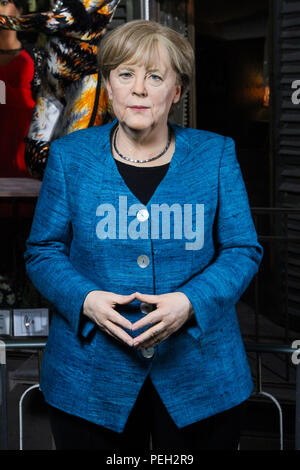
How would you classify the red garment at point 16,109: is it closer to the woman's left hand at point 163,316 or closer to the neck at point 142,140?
the neck at point 142,140

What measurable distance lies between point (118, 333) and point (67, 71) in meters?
1.06

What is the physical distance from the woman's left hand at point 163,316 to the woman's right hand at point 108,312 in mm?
19

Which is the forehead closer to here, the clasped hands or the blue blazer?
the blue blazer

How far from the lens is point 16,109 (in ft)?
8.78

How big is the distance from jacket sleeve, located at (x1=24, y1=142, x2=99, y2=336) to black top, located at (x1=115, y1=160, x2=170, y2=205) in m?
0.13

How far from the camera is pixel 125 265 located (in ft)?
4.34

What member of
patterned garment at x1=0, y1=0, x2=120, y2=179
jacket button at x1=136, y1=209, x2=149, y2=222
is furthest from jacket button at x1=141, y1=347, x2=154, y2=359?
patterned garment at x1=0, y1=0, x2=120, y2=179

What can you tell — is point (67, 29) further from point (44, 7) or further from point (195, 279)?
point (44, 7)

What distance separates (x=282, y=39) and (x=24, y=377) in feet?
9.33

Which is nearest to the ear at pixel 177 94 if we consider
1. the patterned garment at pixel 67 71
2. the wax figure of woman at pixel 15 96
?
the patterned garment at pixel 67 71

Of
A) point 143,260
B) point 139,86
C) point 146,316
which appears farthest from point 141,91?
point 146,316

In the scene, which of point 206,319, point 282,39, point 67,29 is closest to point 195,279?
point 206,319

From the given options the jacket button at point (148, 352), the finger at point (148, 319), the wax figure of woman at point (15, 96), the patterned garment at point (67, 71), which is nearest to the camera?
the finger at point (148, 319)

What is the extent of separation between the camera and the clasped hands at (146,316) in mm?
1235
